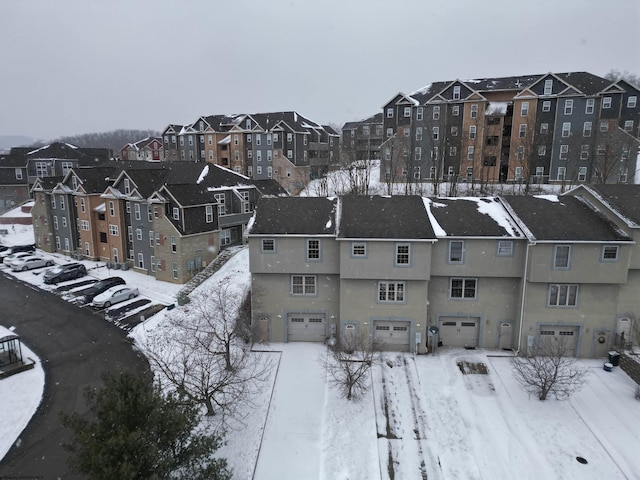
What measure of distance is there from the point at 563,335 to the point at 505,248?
261 inches

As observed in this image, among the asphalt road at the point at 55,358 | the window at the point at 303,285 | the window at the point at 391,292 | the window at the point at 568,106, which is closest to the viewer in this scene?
the asphalt road at the point at 55,358

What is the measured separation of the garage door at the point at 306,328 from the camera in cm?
2766

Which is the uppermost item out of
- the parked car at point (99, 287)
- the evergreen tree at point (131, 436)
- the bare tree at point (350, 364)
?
the evergreen tree at point (131, 436)

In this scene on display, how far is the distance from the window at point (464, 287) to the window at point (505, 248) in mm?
2340

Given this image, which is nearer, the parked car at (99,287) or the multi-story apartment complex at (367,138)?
the parked car at (99,287)

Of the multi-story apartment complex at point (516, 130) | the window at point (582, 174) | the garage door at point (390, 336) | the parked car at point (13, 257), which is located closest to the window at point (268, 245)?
the garage door at point (390, 336)

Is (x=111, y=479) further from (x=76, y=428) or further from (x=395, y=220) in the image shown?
(x=395, y=220)

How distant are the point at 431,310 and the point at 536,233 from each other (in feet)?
25.7

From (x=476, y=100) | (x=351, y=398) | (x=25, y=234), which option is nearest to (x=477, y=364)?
(x=351, y=398)

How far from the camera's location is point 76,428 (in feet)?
39.8

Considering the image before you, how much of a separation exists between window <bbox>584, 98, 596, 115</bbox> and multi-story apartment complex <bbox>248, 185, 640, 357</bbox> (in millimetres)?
29072

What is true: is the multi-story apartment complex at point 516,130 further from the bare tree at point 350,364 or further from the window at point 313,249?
the bare tree at point 350,364

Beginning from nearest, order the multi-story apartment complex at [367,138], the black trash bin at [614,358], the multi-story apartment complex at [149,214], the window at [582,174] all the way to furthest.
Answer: the black trash bin at [614,358] → the multi-story apartment complex at [149,214] → the window at [582,174] → the multi-story apartment complex at [367,138]

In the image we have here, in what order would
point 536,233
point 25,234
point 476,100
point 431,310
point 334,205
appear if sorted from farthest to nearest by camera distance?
point 25,234, point 476,100, point 334,205, point 431,310, point 536,233
